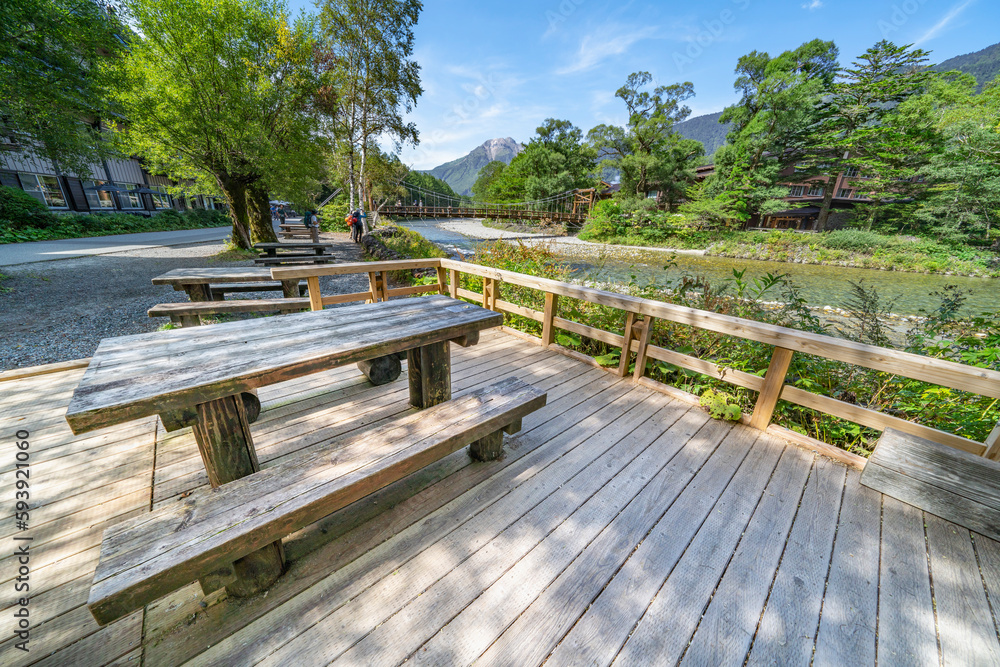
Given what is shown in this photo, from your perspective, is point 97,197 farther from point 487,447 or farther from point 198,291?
point 487,447

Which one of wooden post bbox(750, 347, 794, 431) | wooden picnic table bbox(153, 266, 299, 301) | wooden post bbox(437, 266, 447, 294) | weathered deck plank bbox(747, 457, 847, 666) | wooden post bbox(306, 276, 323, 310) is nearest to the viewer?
weathered deck plank bbox(747, 457, 847, 666)

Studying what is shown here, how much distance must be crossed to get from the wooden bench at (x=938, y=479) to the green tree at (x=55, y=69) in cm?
1521

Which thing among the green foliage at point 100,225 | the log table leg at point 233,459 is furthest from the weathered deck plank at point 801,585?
the green foliage at point 100,225

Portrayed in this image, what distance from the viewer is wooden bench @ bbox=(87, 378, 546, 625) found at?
3.01 ft

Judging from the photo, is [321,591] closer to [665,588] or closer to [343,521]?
[343,521]

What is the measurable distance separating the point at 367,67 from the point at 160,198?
740 inches

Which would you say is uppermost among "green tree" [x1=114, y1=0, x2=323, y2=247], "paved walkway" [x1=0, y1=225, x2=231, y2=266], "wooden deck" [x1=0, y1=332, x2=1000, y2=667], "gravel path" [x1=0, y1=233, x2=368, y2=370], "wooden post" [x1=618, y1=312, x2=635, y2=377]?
"green tree" [x1=114, y1=0, x2=323, y2=247]

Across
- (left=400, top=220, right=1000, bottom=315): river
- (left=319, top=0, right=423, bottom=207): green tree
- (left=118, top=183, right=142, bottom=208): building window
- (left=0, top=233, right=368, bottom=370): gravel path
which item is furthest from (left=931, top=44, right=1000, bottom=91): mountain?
(left=118, top=183, right=142, bottom=208): building window

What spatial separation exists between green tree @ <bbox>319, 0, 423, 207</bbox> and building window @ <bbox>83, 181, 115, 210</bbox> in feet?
46.8

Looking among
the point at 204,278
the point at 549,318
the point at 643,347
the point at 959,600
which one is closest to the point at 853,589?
the point at 959,600

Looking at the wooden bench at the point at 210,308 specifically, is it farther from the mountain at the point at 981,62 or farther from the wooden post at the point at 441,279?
the mountain at the point at 981,62

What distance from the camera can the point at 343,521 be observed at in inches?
60.9

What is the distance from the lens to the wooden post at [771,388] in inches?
87.4

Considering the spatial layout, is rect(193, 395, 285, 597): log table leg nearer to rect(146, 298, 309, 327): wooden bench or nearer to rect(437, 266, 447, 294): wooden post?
rect(146, 298, 309, 327): wooden bench
